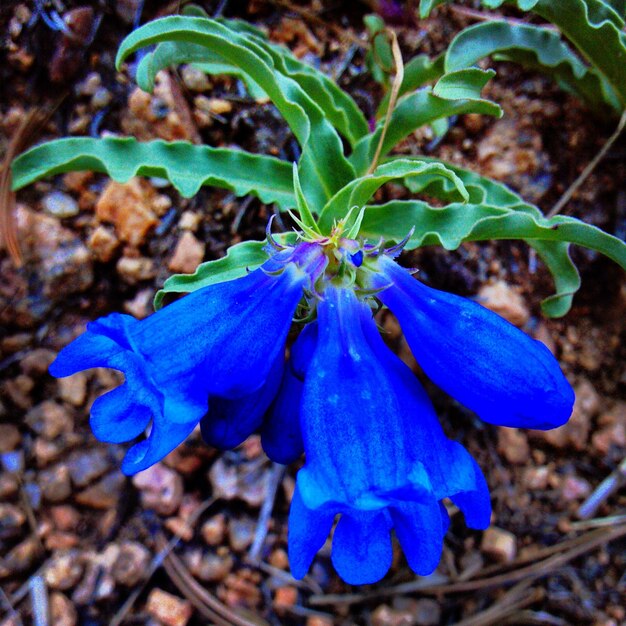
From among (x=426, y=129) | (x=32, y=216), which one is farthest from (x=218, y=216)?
(x=426, y=129)

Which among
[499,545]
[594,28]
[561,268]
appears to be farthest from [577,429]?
[594,28]

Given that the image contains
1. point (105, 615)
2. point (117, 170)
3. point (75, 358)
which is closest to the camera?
point (75, 358)

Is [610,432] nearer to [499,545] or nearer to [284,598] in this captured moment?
[499,545]

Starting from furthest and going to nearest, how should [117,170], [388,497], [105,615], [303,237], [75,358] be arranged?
[105,615]
[117,170]
[303,237]
[75,358]
[388,497]

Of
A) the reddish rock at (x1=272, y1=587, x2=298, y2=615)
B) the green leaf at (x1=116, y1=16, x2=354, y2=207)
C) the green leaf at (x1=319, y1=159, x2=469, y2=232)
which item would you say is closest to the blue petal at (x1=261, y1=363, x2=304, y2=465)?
the green leaf at (x1=319, y1=159, x2=469, y2=232)

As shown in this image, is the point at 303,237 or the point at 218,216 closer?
the point at 303,237

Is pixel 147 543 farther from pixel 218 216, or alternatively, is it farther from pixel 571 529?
pixel 571 529
